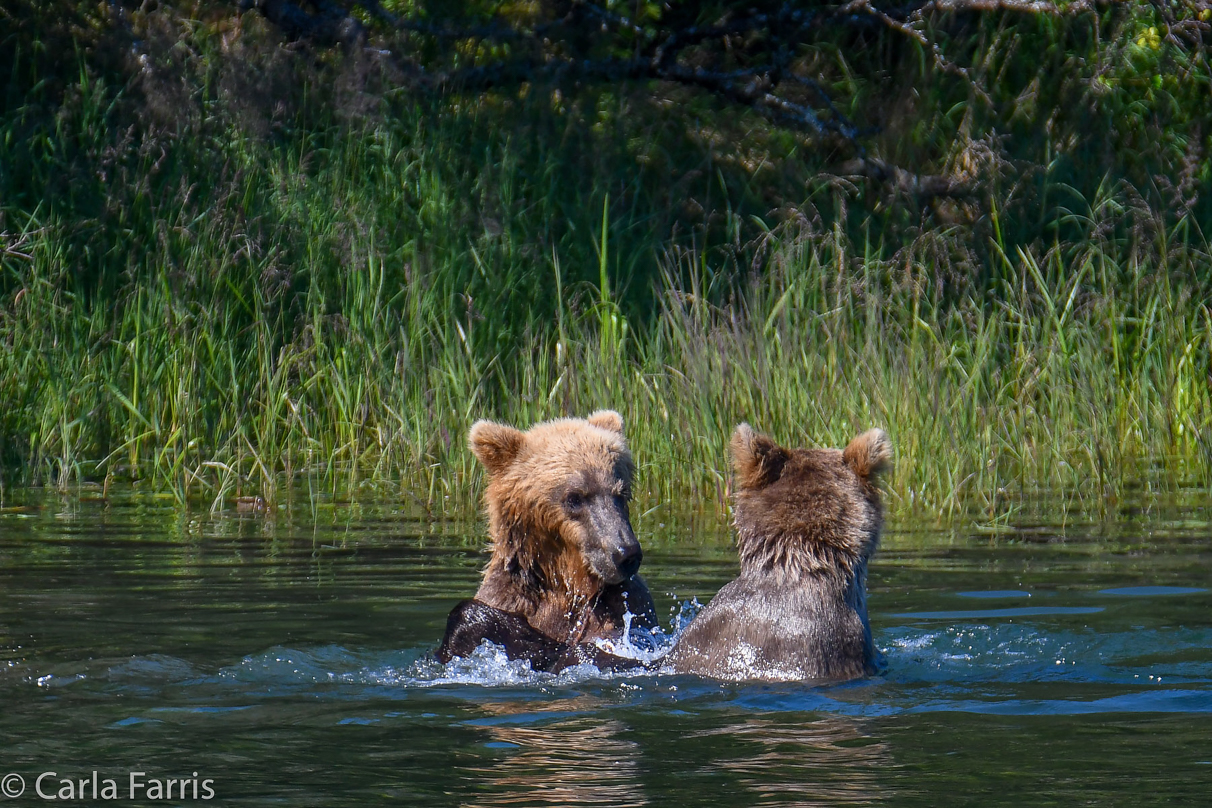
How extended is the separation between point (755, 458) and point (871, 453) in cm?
36

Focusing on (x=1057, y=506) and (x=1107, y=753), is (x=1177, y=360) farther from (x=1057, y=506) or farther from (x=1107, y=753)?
(x=1107, y=753)

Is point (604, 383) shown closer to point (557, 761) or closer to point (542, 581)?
point (542, 581)

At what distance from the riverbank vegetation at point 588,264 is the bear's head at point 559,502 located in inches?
99.3

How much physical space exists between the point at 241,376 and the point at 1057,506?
16.1ft

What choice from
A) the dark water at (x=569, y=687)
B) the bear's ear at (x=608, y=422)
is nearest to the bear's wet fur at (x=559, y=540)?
the bear's ear at (x=608, y=422)

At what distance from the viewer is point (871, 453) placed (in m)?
5.15

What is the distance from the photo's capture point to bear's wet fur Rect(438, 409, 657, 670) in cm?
590

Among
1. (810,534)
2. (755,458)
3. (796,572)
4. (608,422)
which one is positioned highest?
(608,422)

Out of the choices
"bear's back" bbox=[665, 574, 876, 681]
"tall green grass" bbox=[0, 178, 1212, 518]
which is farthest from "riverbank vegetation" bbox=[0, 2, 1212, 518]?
"bear's back" bbox=[665, 574, 876, 681]

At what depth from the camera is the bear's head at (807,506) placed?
5062 mm

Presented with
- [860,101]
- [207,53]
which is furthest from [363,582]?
[860,101]

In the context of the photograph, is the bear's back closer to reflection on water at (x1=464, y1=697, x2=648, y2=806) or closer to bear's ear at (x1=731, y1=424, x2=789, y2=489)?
bear's ear at (x1=731, y1=424, x2=789, y2=489)

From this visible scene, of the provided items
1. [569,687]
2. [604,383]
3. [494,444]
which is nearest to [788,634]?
[569,687]

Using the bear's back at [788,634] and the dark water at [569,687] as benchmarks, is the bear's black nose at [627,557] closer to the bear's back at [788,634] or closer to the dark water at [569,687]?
the dark water at [569,687]
